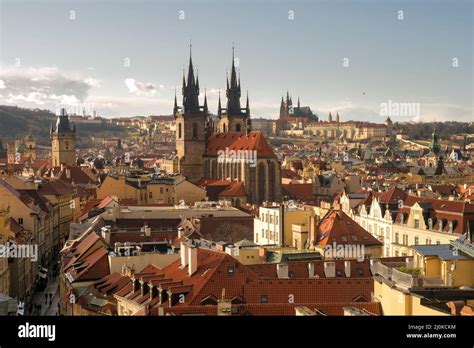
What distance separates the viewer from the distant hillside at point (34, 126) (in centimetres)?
6650

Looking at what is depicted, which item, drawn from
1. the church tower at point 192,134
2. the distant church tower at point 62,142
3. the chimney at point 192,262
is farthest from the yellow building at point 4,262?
the distant church tower at point 62,142

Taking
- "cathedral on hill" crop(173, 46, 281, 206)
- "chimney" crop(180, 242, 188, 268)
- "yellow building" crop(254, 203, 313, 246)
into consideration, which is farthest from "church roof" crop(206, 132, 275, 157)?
"chimney" crop(180, 242, 188, 268)

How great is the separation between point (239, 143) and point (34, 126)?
25.6 m

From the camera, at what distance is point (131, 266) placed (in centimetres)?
2575

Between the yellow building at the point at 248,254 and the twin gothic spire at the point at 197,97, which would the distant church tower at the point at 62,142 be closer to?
the twin gothic spire at the point at 197,97

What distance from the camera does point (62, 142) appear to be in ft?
273

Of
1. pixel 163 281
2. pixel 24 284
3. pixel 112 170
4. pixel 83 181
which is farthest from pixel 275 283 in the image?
pixel 112 170

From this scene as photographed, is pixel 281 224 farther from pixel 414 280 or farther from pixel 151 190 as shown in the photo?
pixel 151 190

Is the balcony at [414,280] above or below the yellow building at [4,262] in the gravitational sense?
above

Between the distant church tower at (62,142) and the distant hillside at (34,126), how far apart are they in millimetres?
1219

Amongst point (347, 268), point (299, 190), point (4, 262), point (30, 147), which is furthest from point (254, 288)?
point (30, 147)

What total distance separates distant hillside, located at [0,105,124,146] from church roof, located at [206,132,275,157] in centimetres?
1501

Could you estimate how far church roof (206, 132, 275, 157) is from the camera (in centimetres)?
6981
